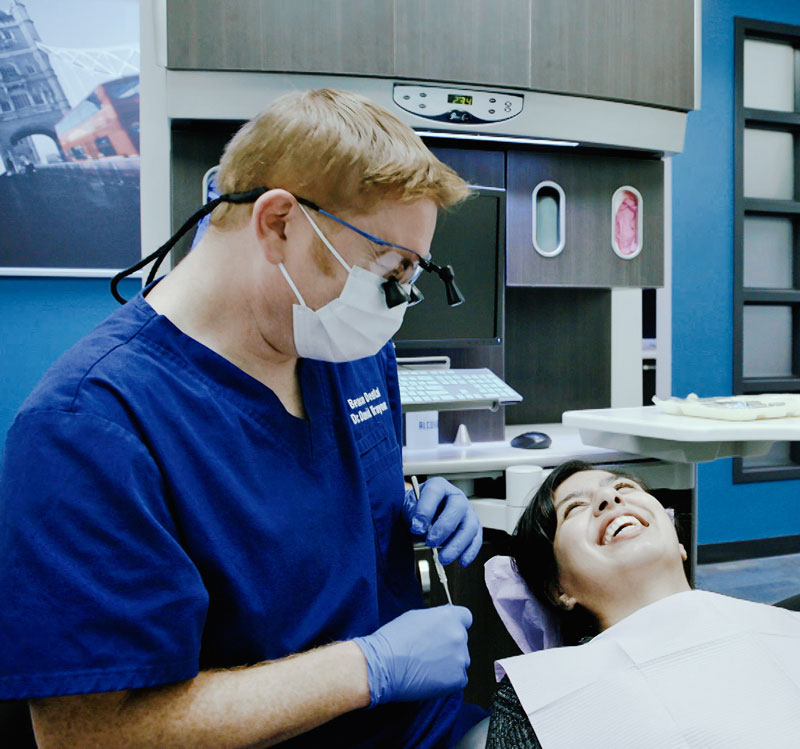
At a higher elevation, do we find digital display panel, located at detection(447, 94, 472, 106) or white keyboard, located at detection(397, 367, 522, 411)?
digital display panel, located at detection(447, 94, 472, 106)

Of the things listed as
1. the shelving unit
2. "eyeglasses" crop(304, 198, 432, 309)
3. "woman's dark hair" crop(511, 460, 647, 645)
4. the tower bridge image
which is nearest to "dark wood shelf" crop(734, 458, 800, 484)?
the shelving unit

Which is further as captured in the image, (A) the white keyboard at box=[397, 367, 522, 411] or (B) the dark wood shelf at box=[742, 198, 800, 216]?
(B) the dark wood shelf at box=[742, 198, 800, 216]

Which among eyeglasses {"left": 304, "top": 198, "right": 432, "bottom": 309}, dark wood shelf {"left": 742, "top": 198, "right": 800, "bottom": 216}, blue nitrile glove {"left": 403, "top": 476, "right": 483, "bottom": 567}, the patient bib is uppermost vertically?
dark wood shelf {"left": 742, "top": 198, "right": 800, "bottom": 216}

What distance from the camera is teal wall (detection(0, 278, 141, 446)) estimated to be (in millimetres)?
2404

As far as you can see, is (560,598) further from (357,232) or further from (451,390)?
(357,232)

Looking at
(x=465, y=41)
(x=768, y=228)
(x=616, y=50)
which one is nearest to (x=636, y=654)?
(x=465, y=41)

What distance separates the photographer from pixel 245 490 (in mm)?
766

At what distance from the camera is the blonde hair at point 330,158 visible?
768 millimetres

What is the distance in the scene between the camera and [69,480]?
61 cm

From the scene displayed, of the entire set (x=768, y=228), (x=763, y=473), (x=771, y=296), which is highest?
(x=768, y=228)

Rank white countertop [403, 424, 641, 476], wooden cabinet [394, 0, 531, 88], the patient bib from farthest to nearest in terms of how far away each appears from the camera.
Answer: wooden cabinet [394, 0, 531, 88] → white countertop [403, 424, 641, 476] → the patient bib

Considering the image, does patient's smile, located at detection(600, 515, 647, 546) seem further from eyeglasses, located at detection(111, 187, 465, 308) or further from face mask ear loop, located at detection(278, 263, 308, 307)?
face mask ear loop, located at detection(278, 263, 308, 307)

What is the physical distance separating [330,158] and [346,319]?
0.20 metres

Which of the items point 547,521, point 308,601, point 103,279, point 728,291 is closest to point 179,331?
Result: point 308,601
